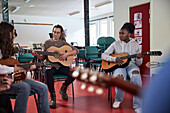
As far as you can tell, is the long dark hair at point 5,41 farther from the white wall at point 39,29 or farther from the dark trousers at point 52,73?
the white wall at point 39,29

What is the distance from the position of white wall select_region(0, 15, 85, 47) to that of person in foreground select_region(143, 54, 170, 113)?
1303 centimetres

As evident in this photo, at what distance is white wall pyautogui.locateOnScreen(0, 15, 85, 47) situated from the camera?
500 inches

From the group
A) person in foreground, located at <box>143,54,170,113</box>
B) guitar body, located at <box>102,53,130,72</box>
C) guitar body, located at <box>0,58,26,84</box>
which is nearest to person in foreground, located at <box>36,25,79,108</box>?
guitar body, located at <box>102,53,130,72</box>

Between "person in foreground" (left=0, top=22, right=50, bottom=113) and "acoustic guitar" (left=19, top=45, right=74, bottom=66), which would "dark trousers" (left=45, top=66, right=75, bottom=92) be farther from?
"person in foreground" (left=0, top=22, right=50, bottom=113)

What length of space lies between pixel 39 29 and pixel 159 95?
13520mm

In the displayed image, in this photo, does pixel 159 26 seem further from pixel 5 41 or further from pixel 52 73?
pixel 5 41

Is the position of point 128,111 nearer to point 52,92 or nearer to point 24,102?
point 52,92

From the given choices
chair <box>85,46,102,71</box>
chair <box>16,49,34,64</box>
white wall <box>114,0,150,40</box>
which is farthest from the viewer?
white wall <box>114,0,150,40</box>

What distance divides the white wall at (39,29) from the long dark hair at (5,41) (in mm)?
11213

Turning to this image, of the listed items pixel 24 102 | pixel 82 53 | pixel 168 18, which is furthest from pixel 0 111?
pixel 168 18

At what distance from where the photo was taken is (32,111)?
106 inches

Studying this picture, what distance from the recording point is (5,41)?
206 cm

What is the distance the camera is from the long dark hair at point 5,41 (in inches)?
80.0

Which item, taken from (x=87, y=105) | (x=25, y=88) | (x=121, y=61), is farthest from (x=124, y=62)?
(x=25, y=88)
